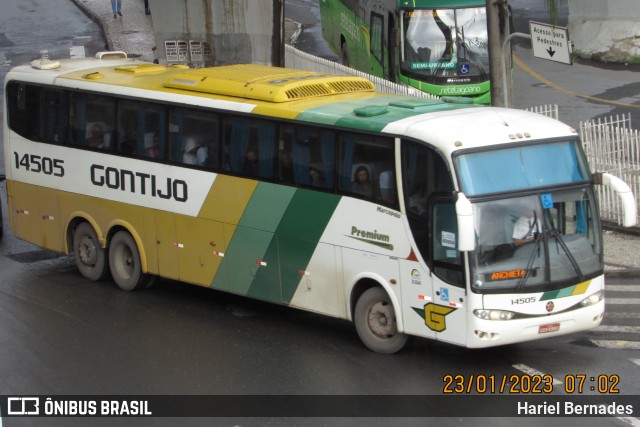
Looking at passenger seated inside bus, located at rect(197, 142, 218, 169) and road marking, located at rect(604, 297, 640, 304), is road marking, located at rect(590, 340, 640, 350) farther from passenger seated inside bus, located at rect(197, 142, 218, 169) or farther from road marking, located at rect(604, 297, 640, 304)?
passenger seated inside bus, located at rect(197, 142, 218, 169)

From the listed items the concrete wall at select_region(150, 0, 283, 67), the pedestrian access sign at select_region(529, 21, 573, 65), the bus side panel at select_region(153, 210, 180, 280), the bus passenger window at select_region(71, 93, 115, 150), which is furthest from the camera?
the concrete wall at select_region(150, 0, 283, 67)

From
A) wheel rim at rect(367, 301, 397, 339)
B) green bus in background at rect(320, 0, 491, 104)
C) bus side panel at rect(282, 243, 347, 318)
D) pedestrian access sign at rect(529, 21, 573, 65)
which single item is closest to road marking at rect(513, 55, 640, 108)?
green bus in background at rect(320, 0, 491, 104)

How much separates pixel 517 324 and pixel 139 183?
6.39m

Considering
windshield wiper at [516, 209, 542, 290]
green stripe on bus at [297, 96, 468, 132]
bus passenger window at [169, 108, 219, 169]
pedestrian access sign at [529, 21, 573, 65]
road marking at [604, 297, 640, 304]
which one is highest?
pedestrian access sign at [529, 21, 573, 65]

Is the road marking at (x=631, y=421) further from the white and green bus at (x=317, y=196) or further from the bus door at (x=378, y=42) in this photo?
the bus door at (x=378, y=42)

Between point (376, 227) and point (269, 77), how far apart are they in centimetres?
330

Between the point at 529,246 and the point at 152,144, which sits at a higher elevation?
the point at 152,144

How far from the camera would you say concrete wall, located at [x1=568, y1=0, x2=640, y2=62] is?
3256 cm

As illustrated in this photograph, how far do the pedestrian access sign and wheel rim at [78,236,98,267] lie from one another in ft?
23.9

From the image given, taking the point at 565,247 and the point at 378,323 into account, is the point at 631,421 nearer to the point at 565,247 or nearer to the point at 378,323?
the point at 565,247

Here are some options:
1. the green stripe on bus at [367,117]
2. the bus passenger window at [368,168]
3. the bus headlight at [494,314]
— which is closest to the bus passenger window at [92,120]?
the green stripe on bus at [367,117]

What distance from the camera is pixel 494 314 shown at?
11594 millimetres

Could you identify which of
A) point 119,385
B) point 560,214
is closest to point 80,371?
point 119,385

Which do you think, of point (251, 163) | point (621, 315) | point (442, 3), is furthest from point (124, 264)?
point (442, 3)
